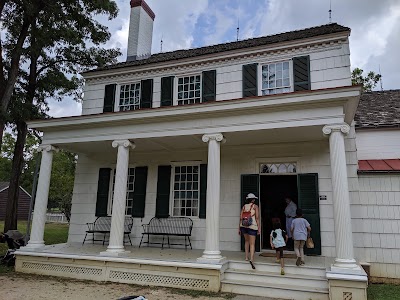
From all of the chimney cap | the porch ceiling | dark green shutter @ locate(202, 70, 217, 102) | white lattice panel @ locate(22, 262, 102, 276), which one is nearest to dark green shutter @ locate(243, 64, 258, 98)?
dark green shutter @ locate(202, 70, 217, 102)

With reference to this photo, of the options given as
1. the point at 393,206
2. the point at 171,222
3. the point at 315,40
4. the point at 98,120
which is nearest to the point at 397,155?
the point at 393,206

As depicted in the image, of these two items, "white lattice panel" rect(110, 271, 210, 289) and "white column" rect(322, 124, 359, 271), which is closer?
"white column" rect(322, 124, 359, 271)

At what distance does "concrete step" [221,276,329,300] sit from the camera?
607 centimetres

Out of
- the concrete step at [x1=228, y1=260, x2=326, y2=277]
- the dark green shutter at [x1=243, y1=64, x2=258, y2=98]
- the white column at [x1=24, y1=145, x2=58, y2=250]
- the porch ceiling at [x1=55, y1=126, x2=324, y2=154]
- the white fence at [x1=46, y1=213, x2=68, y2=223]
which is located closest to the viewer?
the concrete step at [x1=228, y1=260, x2=326, y2=277]

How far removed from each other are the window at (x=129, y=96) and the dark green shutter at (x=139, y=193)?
7.81 feet

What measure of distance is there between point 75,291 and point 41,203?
139 inches

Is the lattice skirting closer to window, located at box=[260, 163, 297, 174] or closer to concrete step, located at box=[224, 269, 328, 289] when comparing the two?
concrete step, located at box=[224, 269, 328, 289]

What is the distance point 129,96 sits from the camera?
1150 centimetres

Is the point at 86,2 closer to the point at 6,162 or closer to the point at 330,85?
the point at 330,85

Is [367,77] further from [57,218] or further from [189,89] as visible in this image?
[57,218]

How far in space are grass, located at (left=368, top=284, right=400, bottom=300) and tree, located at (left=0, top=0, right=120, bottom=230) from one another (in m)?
12.7

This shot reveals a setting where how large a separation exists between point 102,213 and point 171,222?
270 cm

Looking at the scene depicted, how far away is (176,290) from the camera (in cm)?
686

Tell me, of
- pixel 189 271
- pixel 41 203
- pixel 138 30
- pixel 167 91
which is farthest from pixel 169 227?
pixel 138 30
